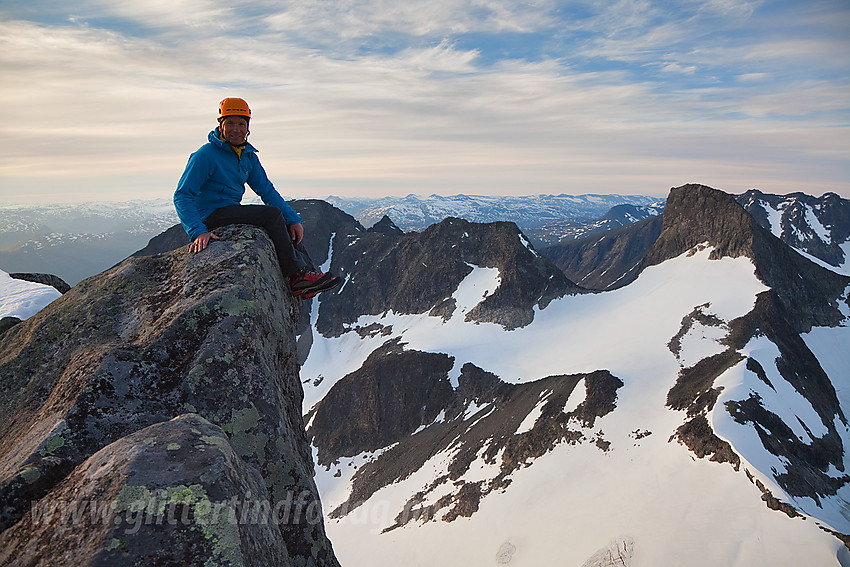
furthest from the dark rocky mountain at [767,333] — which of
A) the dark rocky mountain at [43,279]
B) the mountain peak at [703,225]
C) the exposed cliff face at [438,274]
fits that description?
the dark rocky mountain at [43,279]

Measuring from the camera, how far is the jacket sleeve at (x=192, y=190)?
7.96 meters

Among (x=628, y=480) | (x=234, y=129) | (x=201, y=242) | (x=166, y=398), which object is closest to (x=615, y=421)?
(x=628, y=480)

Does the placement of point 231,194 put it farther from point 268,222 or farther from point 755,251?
point 755,251

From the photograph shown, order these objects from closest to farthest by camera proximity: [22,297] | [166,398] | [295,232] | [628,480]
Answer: [166,398], [295,232], [22,297], [628,480]

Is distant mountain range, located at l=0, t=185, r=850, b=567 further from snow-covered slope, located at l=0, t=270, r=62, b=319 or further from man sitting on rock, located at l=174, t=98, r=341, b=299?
snow-covered slope, located at l=0, t=270, r=62, b=319

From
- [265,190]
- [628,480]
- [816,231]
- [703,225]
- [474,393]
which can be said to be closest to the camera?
[265,190]

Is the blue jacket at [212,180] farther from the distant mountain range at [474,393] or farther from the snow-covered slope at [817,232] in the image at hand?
the snow-covered slope at [817,232]

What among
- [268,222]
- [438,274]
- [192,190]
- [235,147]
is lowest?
[438,274]

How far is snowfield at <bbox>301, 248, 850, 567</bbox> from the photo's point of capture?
3434 cm

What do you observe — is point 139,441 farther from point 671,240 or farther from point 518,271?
point 671,240

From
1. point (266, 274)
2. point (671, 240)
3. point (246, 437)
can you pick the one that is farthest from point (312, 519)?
point (671, 240)

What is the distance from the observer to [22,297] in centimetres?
1228

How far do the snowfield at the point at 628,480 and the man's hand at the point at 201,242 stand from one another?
3909 centimetres

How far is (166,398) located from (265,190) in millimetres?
4939
